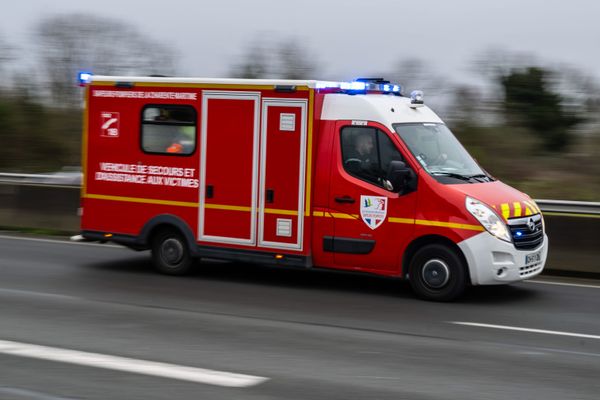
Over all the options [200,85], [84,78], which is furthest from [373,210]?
[84,78]

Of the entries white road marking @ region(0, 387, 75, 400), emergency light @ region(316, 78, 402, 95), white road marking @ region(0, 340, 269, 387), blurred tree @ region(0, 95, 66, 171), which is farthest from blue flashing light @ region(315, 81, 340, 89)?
blurred tree @ region(0, 95, 66, 171)

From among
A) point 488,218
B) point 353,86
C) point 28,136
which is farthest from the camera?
point 28,136

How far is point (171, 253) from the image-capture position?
37.7ft

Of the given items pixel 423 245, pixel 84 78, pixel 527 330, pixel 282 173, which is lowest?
pixel 527 330

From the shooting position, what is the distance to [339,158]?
10219 mm

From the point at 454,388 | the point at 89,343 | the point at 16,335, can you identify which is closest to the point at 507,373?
the point at 454,388

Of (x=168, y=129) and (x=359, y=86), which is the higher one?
(x=359, y=86)

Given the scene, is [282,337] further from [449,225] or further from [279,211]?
[279,211]

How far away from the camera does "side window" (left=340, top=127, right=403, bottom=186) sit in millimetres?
10008

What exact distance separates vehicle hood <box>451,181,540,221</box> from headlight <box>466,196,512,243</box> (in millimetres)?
60

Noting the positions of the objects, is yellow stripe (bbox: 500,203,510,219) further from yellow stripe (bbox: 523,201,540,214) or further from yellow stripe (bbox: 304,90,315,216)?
yellow stripe (bbox: 304,90,315,216)

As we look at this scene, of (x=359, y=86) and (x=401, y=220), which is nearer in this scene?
(x=401, y=220)

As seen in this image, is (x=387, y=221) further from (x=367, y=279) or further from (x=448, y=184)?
(x=367, y=279)

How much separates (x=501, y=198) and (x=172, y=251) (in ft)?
13.9
